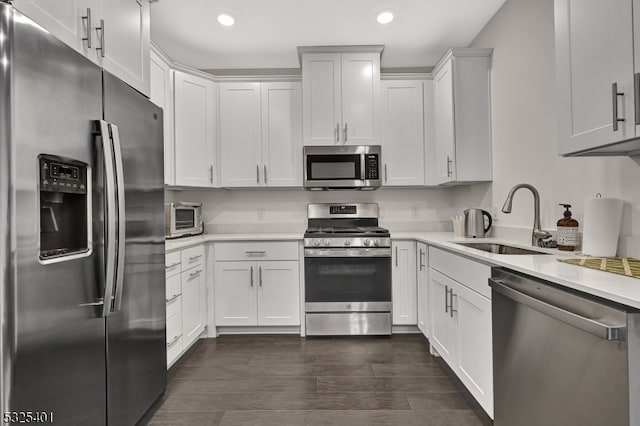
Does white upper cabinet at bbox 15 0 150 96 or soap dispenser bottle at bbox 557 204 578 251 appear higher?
white upper cabinet at bbox 15 0 150 96

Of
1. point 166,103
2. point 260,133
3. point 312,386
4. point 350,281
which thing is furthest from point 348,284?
point 166,103

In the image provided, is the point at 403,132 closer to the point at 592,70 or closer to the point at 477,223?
the point at 477,223

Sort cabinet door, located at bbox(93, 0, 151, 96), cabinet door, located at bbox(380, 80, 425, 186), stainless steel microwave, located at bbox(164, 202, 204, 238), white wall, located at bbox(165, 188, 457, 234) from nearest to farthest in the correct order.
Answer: cabinet door, located at bbox(93, 0, 151, 96)
stainless steel microwave, located at bbox(164, 202, 204, 238)
cabinet door, located at bbox(380, 80, 425, 186)
white wall, located at bbox(165, 188, 457, 234)

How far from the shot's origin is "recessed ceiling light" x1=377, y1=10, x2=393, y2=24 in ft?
9.24

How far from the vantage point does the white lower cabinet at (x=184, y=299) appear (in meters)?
2.51

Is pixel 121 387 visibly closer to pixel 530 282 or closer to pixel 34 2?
pixel 34 2

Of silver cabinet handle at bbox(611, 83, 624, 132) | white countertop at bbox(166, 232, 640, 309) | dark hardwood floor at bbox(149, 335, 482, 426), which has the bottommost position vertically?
dark hardwood floor at bbox(149, 335, 482, 426)

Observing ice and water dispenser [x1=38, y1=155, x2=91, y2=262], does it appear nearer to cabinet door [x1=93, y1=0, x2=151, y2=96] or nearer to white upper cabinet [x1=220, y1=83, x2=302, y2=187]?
cabinet door [x1=93, y1=0, x2=151, y2=96]

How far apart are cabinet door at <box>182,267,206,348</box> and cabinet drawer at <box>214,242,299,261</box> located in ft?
0.81

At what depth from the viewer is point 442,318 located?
2533 millimetres

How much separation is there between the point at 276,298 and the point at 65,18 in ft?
8.32

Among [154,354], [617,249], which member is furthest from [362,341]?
[617,249]

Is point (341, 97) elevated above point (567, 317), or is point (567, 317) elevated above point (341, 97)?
point (341, 97)

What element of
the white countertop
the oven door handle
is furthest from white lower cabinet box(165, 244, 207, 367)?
the white countertop
